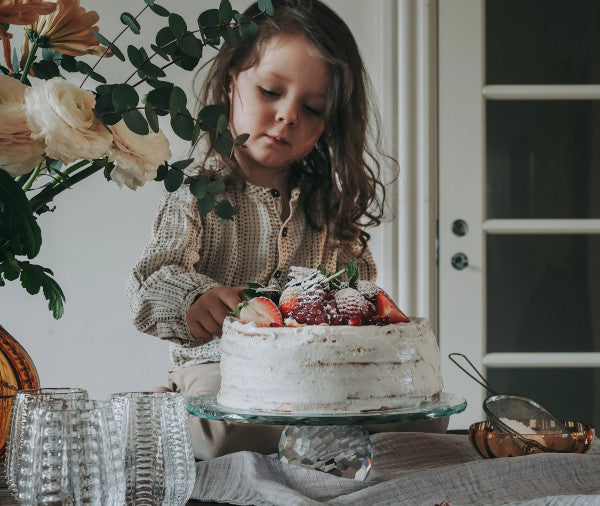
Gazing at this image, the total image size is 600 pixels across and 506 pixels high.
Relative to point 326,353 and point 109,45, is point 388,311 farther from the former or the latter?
point 109,45

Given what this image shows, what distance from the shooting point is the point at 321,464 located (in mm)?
1019

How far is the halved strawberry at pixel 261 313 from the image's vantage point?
43.6 inches

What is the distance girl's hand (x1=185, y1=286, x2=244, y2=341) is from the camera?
1357mm

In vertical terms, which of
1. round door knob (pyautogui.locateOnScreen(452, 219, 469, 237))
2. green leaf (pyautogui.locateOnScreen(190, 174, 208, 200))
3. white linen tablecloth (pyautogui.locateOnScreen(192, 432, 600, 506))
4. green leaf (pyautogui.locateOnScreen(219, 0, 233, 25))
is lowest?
white linen tablecloth (pyautogui.locateOnScreen(192, 432, 600, 506))

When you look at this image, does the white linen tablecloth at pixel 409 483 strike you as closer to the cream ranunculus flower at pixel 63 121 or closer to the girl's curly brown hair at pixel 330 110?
the cream ranunculus flower at pixel 63 121

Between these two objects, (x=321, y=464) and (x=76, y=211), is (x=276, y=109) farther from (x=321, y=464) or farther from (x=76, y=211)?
(x=76, y=211)

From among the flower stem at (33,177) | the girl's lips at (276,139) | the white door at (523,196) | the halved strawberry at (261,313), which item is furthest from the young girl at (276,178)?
the white door at (523,196)

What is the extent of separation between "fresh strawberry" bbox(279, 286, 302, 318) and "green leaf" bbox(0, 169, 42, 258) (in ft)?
1.34

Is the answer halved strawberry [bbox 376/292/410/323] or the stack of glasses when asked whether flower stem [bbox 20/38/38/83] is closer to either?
the stack of glasses

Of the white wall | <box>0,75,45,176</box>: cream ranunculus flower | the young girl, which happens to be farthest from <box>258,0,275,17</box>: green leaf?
the white wall

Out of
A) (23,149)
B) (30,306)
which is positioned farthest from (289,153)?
(30,306)

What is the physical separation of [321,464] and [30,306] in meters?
1.97

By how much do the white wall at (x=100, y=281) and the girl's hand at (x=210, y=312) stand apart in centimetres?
144

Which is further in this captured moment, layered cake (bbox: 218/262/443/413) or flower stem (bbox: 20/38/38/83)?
layered cake (bbox: 218/262/443/413)
